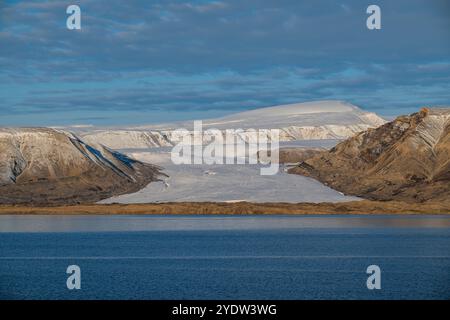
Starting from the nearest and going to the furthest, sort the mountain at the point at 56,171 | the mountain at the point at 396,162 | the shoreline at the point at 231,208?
the shoreline at the point at 231,208, the mountain at the point at 396,162, the mountain at the point at 56,171

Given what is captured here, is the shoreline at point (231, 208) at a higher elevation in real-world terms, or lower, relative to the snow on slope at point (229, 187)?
lower

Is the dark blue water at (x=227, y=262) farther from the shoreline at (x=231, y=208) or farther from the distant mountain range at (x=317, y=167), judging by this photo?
the distant mountain range at (x=317, y=167)

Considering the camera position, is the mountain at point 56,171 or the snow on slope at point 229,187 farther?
the snow on slope at point 229,187

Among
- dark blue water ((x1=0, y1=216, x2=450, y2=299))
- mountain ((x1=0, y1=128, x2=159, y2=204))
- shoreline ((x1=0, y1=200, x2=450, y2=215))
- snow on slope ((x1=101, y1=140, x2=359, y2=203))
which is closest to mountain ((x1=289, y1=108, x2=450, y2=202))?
snow on slope ((x1=101, y1=140, x2=359, y2=203))

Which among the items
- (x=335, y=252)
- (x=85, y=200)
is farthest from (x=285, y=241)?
(x=85, y=200)

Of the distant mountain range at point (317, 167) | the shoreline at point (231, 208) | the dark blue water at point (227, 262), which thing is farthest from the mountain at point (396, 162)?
the dark blue water at point (227, 262)
